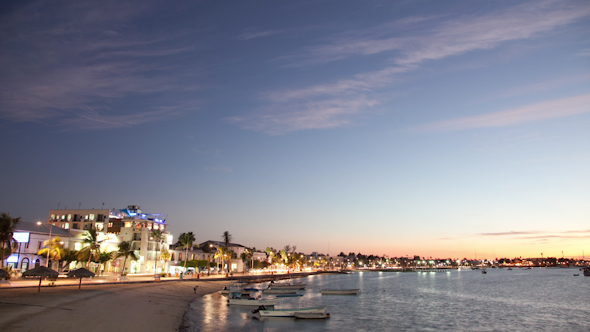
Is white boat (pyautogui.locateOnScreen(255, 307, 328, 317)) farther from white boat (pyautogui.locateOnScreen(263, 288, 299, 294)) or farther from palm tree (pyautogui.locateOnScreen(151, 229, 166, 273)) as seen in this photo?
palm tree (pyautogui.locateOnScreen(151, 229, 166, 273))

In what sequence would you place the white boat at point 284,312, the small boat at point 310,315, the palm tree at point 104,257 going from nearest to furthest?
the white boat at point 284,312, the small boat at point 310,315, the palm tree at point 104,257

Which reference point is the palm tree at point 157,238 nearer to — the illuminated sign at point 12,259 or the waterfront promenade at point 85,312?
the illuminated sign at point 12,259

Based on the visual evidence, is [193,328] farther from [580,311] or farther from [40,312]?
[580,311]

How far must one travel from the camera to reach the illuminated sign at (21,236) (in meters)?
A: 74.9

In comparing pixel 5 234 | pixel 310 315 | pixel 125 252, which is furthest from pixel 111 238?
pixel 310 315

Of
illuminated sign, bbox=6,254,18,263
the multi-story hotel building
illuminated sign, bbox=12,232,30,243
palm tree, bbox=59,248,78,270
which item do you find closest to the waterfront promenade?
illuminated sign, bbox=6,254,18,263

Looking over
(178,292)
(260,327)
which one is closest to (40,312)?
(260,327)

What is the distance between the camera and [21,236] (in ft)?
248

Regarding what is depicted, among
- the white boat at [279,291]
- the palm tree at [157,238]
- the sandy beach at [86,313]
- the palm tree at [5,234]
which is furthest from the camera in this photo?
the palm tree at [157,238]

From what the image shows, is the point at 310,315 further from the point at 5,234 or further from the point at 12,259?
the point at 12,259

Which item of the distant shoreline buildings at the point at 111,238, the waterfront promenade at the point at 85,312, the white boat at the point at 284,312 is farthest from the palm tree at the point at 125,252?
the white boat at the point at 284,312

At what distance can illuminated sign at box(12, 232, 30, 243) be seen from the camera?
74.9m

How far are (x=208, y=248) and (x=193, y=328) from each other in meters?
125

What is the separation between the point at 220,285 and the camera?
94.4 metres
